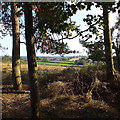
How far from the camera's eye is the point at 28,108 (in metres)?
3.75

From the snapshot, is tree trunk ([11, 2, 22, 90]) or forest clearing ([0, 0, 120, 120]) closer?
forest clearing ([0, 0, 120, 120])

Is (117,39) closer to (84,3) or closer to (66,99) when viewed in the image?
(66,99)

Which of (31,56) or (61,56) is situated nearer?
(31,56)

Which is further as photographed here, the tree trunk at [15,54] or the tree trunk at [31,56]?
the tree trunk at [15,54]

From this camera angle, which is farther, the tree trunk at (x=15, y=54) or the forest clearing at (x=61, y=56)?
the tree trunk at (x=15, y=54)

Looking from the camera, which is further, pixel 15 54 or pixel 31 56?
pixel 15 54

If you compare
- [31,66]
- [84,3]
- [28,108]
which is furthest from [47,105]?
[84,3]

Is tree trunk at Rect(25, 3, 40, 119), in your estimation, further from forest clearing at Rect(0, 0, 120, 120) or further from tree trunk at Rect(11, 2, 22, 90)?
tree trunk at Rect(11, 2, 22, 90)

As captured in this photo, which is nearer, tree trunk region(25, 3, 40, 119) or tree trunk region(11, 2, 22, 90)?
tree trunk region(25, 3, 40, 119)

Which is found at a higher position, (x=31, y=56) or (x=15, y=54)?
(x=15, y=54)

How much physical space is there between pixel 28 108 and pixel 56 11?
11.0 feet

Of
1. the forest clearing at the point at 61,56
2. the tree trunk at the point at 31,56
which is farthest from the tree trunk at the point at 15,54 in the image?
the tree trunk at the point at 31,56

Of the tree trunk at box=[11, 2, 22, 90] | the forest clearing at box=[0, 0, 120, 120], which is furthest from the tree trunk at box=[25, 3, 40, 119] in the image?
the tree trunk at box=[11, 2, 22, 90]

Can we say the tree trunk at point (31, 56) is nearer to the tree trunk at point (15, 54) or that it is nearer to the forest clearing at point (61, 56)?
the forest clearing at point (61, 56)
